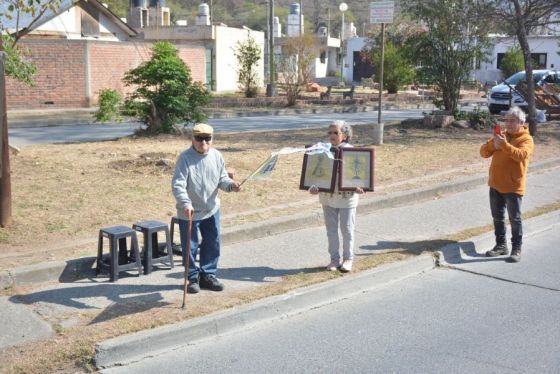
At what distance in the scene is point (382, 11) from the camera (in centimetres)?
1509

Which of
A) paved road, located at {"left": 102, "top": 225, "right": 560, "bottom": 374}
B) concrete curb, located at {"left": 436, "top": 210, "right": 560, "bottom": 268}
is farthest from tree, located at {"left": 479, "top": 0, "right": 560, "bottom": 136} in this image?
paved road, located at {"left": 102, "top": 225, "right": 560, "bottom": 374}

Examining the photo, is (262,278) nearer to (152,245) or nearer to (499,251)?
(152,245)

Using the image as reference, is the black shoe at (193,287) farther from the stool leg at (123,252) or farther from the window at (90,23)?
the window at (90,23)

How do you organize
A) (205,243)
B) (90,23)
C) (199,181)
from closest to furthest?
1. (199,181)
2. (205,243)
3. (90,23)

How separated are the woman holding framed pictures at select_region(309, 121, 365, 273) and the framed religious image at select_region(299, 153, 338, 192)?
36mm

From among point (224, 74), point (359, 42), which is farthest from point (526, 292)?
point (359, 42)

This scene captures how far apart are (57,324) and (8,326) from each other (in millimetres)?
360

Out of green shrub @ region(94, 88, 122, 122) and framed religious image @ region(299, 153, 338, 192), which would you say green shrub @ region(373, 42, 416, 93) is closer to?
green shrub @ region(94, 88, 122, 122)

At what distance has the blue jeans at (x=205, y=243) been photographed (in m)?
6.14

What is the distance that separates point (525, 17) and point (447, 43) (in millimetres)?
2400

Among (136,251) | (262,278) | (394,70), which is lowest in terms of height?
(262,278)

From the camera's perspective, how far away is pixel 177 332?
5.20m

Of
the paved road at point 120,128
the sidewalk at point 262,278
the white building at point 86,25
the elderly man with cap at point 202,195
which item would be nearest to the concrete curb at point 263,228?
the sidewalk at point 262,278

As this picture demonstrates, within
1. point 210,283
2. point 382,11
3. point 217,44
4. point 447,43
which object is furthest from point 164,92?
point 217,44
